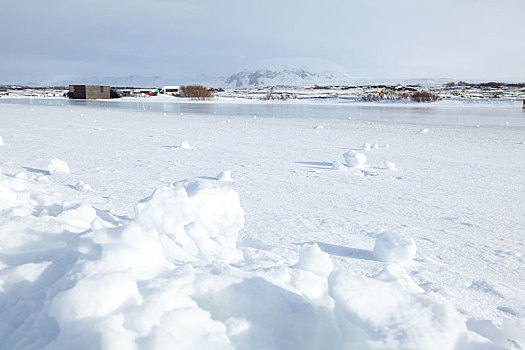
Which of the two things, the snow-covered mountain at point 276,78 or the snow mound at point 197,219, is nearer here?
the snow mound at point 197,219

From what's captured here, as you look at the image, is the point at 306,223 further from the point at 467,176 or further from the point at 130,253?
the point at 467,176

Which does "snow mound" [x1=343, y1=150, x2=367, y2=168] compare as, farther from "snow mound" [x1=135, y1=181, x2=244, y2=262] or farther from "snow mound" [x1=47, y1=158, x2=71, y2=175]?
"snow mound" [x1=47, y1=158, x2=71, y2=175]

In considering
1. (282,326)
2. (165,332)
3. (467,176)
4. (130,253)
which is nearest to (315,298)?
(282,326)

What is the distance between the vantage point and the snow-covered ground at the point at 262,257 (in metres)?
1.39

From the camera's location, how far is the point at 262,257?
8.18 ft

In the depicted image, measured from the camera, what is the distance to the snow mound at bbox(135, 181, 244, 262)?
2502 millimetres

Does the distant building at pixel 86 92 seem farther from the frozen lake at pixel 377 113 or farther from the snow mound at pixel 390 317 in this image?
the snow mound at pixel 390 317

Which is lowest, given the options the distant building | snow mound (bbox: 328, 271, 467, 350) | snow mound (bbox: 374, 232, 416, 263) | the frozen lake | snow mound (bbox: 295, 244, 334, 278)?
snow mound (bbox: 374, 232, 416, 263)

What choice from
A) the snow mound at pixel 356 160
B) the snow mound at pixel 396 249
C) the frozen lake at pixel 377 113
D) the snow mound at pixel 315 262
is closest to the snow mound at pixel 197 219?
the snow mound at pixel 315 262

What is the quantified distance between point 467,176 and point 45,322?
17.3 feet

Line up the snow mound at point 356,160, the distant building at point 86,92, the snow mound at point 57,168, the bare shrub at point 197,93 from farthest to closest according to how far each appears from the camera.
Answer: the bare shrub at point 197,93
the distant building at point 86,92
the snow mound at point 356,160
the snow mound at point 57,168

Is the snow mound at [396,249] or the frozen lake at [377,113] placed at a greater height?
the frozen lake at [377,113]

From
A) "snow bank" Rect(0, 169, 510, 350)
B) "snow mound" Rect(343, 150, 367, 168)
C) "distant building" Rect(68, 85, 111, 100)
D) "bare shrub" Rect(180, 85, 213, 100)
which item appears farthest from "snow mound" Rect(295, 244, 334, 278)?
"bare shrub" Rect(180, 85, 213, 100)

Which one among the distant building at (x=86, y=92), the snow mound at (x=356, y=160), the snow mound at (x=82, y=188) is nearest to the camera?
the snow mound at (x=82, y=188)
